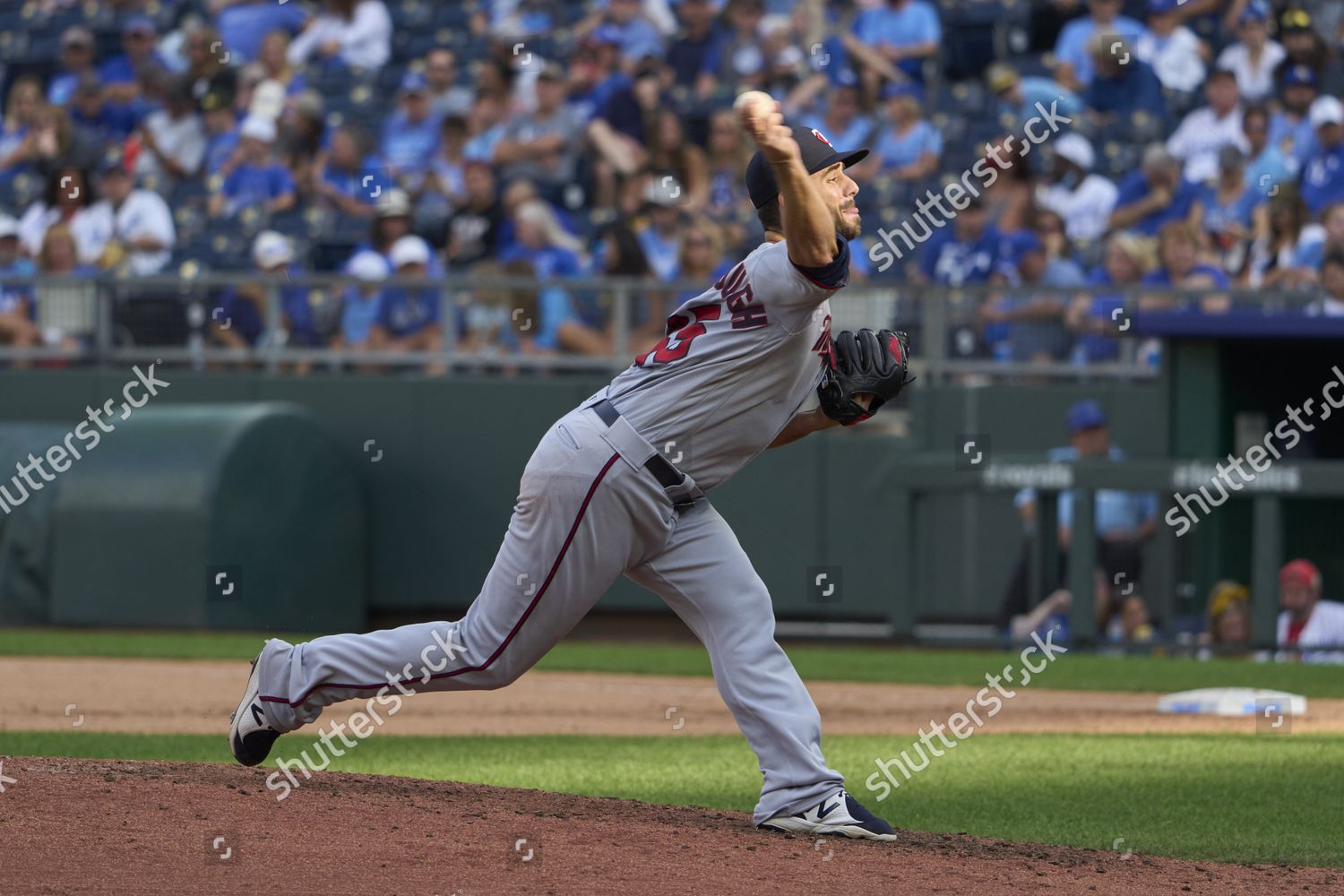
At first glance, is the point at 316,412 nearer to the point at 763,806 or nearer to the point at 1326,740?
the point at 1326,740

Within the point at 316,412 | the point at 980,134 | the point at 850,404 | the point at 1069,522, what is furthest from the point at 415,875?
the point at 980,134

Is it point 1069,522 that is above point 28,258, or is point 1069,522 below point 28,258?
below

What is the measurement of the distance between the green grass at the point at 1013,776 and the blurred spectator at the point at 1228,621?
3248 millimetres

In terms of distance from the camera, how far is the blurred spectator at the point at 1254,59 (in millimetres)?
13258

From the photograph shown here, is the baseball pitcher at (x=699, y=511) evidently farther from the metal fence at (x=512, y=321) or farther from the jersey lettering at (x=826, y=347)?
the metal fence at (x=512, y=321)

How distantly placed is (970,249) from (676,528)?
27.2 ft

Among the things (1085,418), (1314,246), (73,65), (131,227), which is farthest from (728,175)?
(73,65)

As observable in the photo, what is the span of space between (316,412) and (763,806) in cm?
932

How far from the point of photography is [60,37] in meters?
18.9

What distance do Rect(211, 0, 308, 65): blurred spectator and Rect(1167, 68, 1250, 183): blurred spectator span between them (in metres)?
8.34

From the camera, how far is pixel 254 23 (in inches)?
694

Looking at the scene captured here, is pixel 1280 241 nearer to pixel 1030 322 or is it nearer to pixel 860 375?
pixel 1030 322

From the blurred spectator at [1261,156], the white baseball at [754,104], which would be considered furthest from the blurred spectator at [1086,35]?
the white baseball at [754,104]

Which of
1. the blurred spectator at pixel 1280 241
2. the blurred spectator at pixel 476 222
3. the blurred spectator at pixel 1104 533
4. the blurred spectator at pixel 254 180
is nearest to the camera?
the blurred spectator at pixel 1104 533
